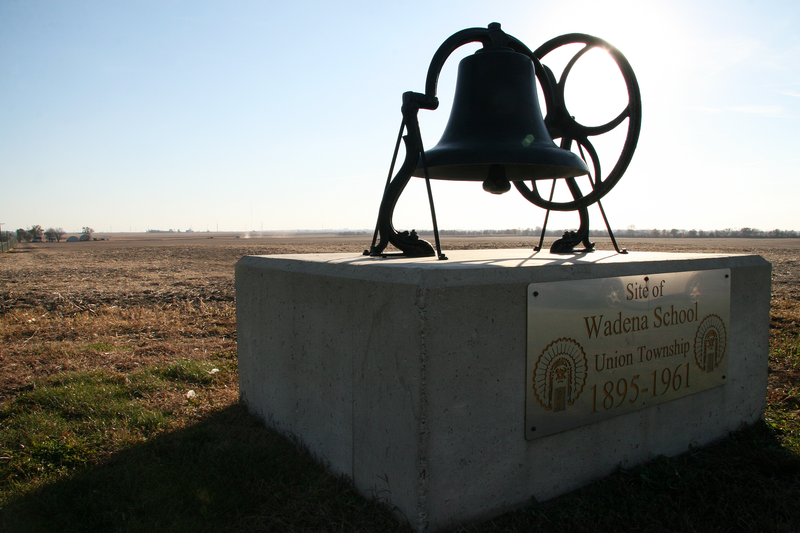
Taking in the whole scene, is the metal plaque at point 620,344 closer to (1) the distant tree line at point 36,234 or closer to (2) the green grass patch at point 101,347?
(2) the green grass patch at point 101,347

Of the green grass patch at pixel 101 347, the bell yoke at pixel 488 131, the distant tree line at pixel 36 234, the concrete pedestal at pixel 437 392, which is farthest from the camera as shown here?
the distant tree line at pixel 36 234

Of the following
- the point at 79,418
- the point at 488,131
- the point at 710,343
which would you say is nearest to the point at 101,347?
the point at 79,418

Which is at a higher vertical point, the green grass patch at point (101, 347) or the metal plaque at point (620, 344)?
the metal plaque at point (620, 344)

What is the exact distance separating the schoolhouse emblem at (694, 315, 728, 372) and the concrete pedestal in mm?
213

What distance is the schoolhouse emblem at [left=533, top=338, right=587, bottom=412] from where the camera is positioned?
7.55ft

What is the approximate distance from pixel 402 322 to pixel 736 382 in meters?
2.52

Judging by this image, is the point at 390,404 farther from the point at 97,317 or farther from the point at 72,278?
the point at 72,278

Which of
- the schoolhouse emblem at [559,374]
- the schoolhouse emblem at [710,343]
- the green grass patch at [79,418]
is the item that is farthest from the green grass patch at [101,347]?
the schoolhouse emblem at [710,343]

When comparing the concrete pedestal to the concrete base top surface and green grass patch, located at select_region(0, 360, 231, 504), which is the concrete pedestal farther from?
green grass patch, located at select_region(0, 360, 231, 504)

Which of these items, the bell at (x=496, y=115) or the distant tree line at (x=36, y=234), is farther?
the distant tree line at (x=36, y=234)

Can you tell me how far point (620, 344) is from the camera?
2.59 m

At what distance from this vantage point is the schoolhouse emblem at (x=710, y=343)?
297 cm

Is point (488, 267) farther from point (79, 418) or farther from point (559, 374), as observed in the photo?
point (79, 418)

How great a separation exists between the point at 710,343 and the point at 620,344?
870 millimetres
